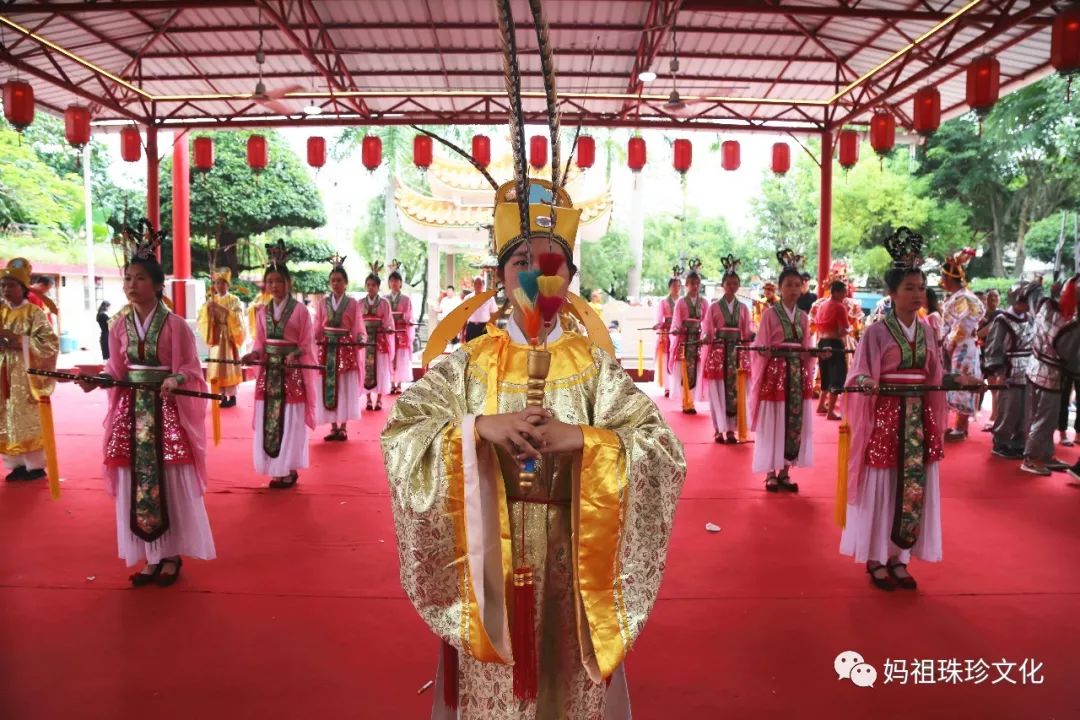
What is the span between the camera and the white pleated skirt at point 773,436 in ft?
19.9

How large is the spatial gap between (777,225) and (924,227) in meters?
6.35

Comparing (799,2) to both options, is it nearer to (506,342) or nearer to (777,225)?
(506,342)

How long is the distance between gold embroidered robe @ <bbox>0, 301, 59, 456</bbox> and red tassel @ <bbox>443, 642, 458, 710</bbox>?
16.6ft

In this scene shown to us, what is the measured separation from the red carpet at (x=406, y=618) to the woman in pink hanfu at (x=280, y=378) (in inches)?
13.8

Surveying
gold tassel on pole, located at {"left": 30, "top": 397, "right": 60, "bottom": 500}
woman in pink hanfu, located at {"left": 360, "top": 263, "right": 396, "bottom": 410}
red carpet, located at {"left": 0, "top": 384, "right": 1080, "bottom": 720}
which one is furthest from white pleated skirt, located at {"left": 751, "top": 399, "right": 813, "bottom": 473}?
woman in pink hanfu, located at {"left": 360, "top": 263, "right": 396, "bottom": 410}

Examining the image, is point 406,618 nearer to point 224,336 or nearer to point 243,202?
point 224,336

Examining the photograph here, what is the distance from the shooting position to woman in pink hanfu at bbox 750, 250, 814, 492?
6027 millimetres

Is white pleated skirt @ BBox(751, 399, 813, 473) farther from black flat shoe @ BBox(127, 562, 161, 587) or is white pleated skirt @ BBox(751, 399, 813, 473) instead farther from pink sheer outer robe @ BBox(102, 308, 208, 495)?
black flat shoe @ BBox(127, 562, 161, 587)

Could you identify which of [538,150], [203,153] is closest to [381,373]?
[538,150]

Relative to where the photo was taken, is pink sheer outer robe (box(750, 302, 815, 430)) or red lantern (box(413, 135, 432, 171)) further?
red lantern (box(413, 135, 432, 171))

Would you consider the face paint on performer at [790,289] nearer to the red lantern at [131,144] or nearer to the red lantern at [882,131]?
the red lantern at [882,131]

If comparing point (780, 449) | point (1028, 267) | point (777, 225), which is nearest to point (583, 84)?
point (780, 449)

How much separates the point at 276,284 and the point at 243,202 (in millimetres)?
15712

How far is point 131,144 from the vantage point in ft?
39.1
